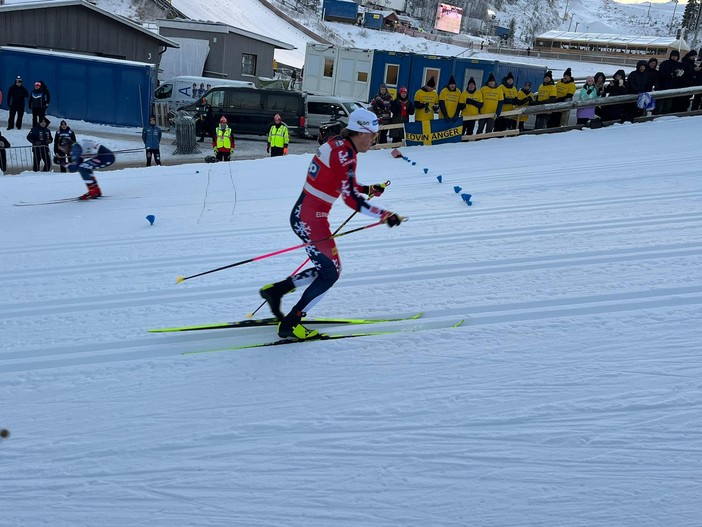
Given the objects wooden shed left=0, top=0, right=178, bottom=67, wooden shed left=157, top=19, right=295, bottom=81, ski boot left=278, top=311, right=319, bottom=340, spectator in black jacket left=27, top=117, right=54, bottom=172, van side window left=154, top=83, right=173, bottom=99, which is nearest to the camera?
ski boot left=278, top=311, right=319, bottom=340

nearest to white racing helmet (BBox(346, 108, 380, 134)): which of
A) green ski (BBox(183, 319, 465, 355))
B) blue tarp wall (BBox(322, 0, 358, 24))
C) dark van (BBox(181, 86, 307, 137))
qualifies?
green ski (BBox(183, 319, 465, 355))

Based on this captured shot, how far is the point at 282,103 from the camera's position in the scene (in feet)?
73.8

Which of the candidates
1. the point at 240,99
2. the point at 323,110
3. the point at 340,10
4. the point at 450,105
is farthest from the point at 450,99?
the point at 340,10

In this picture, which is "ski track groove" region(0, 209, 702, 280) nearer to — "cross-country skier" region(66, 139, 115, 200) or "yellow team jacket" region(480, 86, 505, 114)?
"cross-country skier" region(66, 139, 115, 200)

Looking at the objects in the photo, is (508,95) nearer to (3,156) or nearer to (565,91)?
(565,91)

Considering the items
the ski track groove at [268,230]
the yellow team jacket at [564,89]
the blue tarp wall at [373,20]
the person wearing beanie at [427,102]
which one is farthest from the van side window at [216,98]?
the blue tarp wall at [373,20]

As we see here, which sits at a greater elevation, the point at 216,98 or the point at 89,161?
the point at 216,98

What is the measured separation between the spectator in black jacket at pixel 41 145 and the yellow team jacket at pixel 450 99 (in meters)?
9.29

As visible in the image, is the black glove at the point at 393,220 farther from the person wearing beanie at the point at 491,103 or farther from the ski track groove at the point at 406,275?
the person wearing beanie at the point at 491,103

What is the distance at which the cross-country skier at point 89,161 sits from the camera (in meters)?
11.3

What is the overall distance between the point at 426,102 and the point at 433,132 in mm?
835

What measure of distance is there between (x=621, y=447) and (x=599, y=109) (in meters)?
13.9

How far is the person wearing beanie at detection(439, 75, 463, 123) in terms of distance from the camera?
52.6 feet

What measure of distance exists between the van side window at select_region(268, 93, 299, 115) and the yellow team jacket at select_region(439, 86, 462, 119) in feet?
24.5
